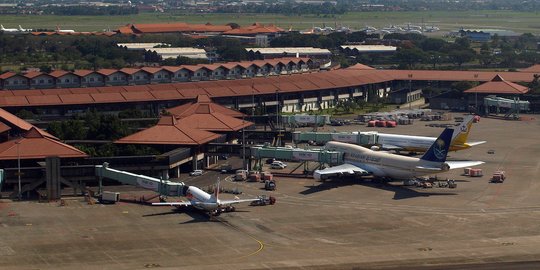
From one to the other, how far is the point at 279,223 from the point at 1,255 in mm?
21919

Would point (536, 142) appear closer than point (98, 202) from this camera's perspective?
No

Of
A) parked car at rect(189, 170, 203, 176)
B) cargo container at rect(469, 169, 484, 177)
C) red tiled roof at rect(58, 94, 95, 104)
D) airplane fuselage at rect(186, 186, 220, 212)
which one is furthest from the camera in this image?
red tiled roof at rect(58, 94, 95, 104)

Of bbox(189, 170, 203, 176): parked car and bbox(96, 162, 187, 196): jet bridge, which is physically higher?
bbox(96, 162, 187, 196): jet bridge

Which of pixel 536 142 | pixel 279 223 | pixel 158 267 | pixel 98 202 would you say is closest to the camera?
pixel 158 267

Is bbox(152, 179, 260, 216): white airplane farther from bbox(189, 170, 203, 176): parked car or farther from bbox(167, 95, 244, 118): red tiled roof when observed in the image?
bbox(167, 95, 244, 118): red tiled roof

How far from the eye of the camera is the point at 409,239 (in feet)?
262

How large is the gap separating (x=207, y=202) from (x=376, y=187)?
20432mm

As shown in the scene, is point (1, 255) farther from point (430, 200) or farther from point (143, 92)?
point (143, 92)

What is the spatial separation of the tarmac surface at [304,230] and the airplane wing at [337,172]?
2.83 feet

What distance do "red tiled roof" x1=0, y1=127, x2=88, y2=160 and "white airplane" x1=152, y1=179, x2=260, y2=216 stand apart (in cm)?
1370

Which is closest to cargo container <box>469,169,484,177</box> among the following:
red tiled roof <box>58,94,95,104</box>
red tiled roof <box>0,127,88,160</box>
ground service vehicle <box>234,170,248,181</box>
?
ground service vehicle <box>234,170,248,181</box>

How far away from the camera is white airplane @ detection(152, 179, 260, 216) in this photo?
86637 mm

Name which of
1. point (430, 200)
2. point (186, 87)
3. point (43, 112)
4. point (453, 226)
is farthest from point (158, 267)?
point (186, 87)

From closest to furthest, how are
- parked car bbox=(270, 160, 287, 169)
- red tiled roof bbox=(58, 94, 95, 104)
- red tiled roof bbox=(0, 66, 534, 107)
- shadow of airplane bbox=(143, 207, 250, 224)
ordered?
1. shadow of airplane bbox=(143, 207, 250, 224)
2. parked car bbox=(270, 160, 287, 169)
3. red tiled roof bbox=(58, 94, 95, 104)
4. red tiled roof bbox=(0, 66, 534, 107)
